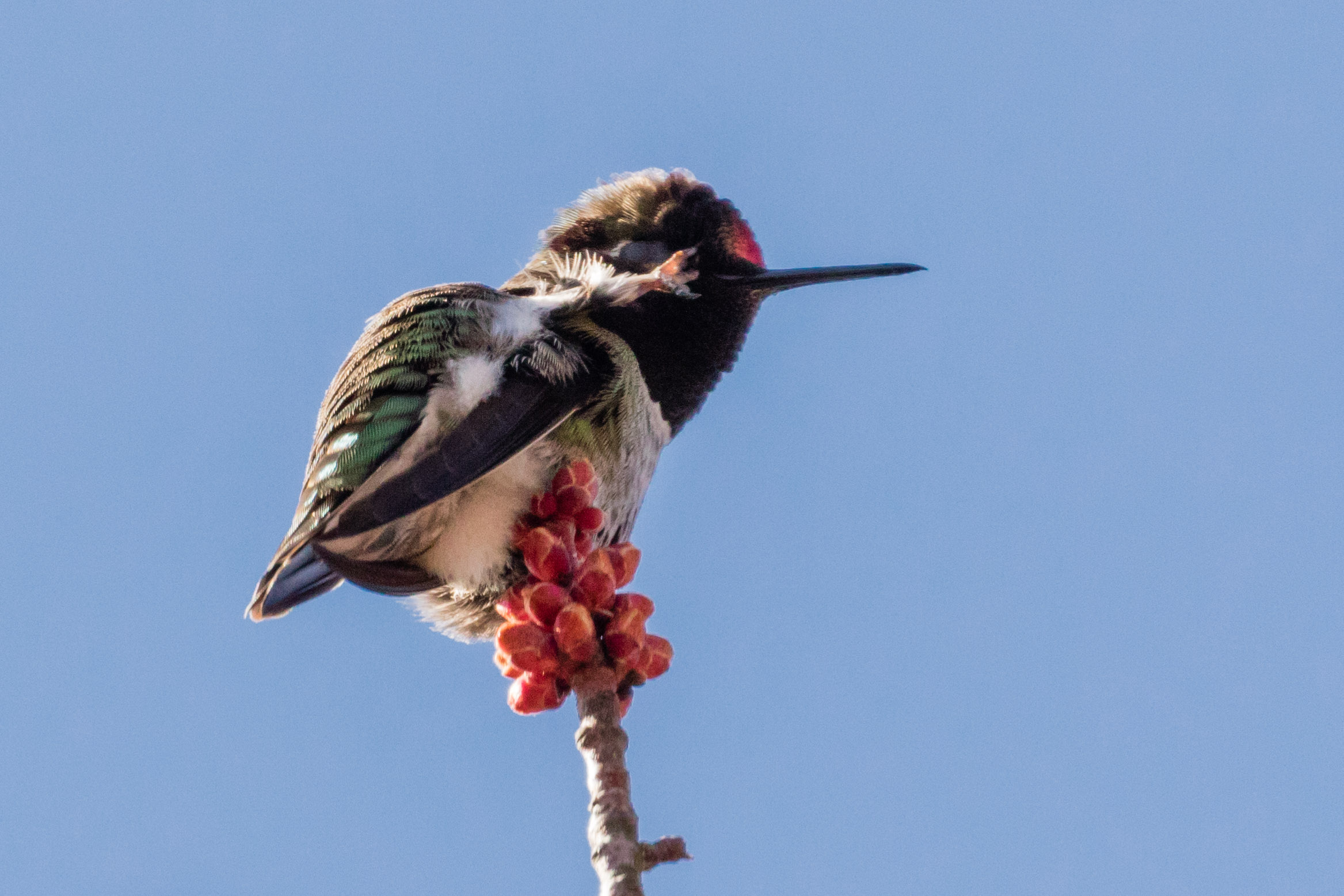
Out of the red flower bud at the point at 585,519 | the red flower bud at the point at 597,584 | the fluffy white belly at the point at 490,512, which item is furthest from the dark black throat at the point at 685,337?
the red flower bud at the point at 597,584

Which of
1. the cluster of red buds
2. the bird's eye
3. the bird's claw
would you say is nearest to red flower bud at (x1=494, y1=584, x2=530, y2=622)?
the cluster of red buds

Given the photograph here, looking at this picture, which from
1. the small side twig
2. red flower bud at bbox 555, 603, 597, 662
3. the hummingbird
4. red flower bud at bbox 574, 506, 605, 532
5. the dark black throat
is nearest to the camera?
the small side twig

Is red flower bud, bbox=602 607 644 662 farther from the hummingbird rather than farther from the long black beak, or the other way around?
the long black beak

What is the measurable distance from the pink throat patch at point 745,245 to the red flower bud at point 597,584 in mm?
2229

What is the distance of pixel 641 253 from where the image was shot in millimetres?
6195

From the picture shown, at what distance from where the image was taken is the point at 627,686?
4.07 meters

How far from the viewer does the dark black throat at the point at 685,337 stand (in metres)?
5.48

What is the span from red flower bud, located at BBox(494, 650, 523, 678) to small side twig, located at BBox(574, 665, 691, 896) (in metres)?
0.24

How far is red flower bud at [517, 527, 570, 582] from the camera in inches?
172

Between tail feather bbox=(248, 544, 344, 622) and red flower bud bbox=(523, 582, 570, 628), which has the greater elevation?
tail feather bbox=(248, 544, 344, 622)

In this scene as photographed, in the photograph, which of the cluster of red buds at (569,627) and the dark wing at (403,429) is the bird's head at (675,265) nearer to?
the dark wing at (403,429)

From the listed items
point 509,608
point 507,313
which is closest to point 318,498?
point 509,608

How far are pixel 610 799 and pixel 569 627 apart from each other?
724 millimetres

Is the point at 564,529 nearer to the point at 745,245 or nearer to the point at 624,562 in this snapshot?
the point at 624,562
